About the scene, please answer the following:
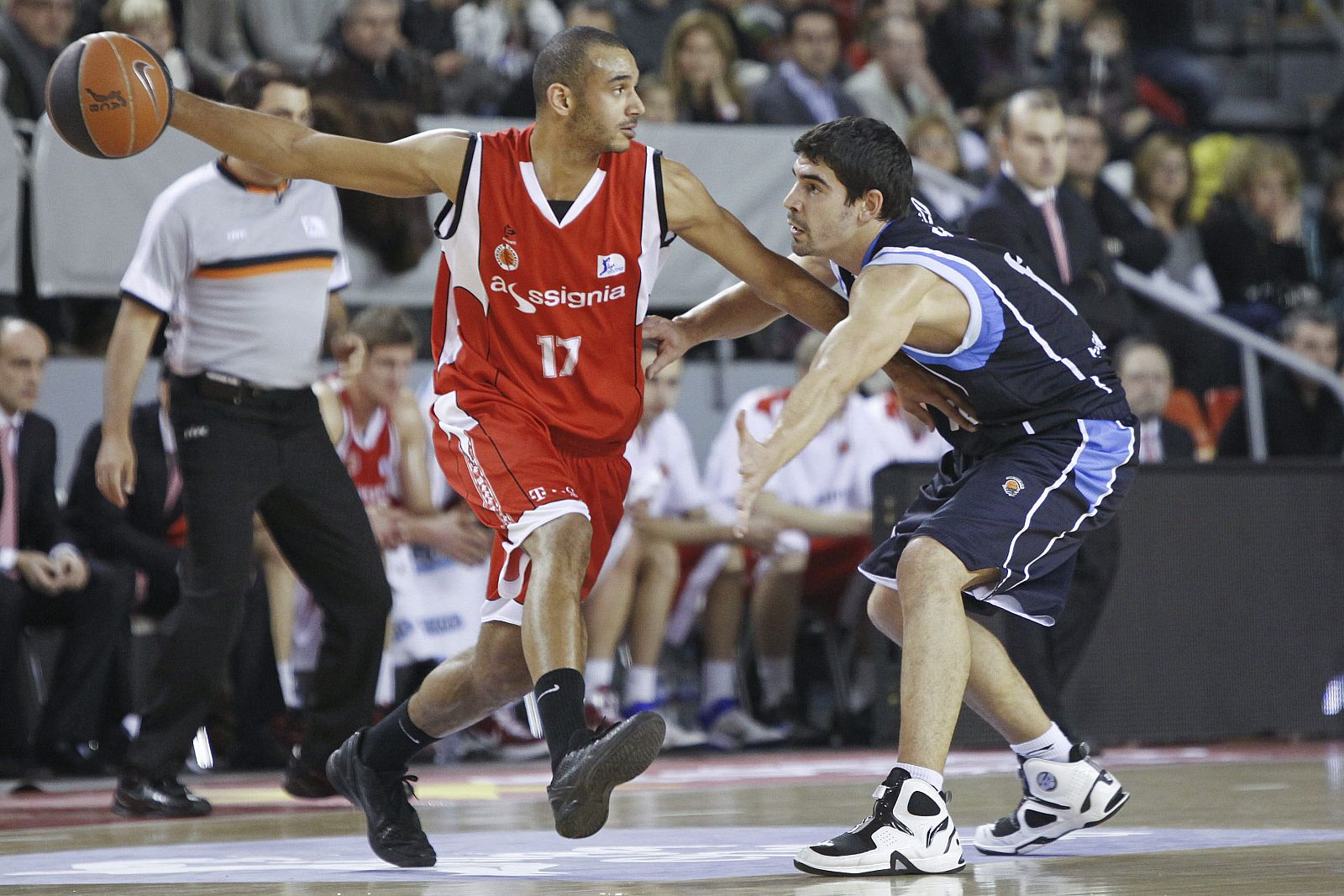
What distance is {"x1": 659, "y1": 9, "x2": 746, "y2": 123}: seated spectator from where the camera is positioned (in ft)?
30.1

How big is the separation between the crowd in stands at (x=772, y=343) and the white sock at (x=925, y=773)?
1780 mm

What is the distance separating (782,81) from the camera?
9586 millimetres

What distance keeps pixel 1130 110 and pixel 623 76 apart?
814 cm

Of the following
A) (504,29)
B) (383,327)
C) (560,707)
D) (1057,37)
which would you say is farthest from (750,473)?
(1057,37)

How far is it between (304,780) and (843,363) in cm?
256

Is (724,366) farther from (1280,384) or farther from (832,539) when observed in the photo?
(1280,384)

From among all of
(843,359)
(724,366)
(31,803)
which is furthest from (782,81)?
(843,359)

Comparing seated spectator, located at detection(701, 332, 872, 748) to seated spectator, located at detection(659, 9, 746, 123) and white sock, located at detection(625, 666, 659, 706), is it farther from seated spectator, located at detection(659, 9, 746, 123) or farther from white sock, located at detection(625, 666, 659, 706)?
seated spectator, located at detection(659, 9, 746, 123)

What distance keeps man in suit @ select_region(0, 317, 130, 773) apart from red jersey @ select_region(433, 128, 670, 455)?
9.54ft

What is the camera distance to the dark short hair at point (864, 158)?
4.09 m

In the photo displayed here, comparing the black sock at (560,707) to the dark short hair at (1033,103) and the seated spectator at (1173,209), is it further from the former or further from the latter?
the seated spectator at (1173,209)

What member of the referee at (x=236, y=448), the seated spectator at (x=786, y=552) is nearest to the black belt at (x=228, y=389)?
the referee at (x=236, y=448)

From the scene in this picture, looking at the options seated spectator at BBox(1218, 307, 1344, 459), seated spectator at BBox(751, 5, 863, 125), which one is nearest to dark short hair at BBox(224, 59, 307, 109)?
seated spectator at BBox(751, 5, 863, 125)

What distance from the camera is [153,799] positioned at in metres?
5.32
